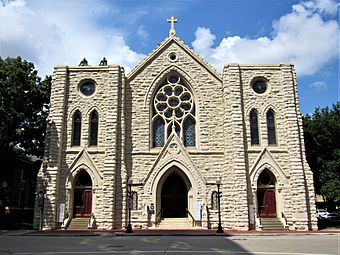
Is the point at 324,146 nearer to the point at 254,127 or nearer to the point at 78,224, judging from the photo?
the point at 254,127

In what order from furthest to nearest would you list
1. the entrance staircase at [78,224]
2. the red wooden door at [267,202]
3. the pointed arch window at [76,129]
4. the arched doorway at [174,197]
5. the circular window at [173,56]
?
the circular window at [173,56] → the arched doorway at [174,197] → the pointed arch window at [76,129] → the red wooden door at [267,202] → the entrance staircase at [78,224]

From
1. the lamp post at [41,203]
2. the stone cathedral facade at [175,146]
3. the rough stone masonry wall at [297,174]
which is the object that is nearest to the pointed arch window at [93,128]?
the stone cathedral facade at [175,146]

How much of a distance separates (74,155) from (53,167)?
1559mm

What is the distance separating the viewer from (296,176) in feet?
75.8

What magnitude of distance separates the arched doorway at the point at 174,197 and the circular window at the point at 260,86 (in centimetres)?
836

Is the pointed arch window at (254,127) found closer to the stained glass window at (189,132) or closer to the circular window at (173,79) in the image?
the stained glass window at (189,132)

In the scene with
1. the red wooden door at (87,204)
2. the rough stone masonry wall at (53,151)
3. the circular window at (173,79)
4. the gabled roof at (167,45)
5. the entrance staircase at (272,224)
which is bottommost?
the entrance staircase at (272,224)

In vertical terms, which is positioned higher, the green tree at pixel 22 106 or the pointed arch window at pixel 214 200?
the green tree at pixel 22 106

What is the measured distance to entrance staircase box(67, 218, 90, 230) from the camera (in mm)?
22969

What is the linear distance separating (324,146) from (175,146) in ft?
42.0

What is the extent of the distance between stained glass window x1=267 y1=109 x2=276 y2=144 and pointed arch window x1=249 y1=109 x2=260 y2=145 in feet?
2.75

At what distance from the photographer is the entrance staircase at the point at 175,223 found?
2316 cm

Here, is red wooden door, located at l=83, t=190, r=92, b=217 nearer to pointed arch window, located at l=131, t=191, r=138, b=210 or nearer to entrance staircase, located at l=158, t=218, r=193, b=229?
pointed arch window, located at l=131, t=191, r=138, b=210

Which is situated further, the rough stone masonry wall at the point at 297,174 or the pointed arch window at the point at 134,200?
the pointed arch window at the point at 134,200
